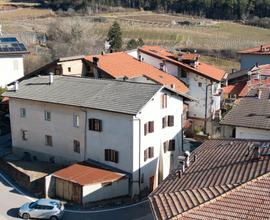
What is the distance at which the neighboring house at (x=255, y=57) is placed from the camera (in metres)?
63.0

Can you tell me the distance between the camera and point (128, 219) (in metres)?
30.1

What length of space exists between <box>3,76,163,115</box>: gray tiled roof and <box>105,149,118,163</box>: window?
9.86 feet

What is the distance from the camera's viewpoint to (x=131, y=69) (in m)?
46.4

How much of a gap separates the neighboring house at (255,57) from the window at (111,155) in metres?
34.2

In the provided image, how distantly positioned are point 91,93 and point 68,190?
7399 millimetres

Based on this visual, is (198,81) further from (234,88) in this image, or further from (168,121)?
(168,121)

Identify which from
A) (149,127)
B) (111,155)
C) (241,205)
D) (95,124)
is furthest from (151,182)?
(241,205)

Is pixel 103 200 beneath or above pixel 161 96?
beneath

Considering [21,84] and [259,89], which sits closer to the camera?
[259,89]

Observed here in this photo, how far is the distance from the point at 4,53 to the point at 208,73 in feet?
71.7

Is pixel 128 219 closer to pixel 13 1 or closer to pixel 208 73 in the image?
pixel 208 73

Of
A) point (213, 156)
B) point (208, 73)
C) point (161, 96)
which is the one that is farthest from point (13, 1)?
point (213, 156)

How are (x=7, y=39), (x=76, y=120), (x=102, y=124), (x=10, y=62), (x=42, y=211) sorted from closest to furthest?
(x=42, y=211)
(x=102, y=124)
(x=76, y=120)
(x=10, y=62)
(x=7, y=39)

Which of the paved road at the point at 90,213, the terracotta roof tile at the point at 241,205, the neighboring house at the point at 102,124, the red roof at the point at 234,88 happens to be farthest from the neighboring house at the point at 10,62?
the terracotta roof tile at the point at 241,205
